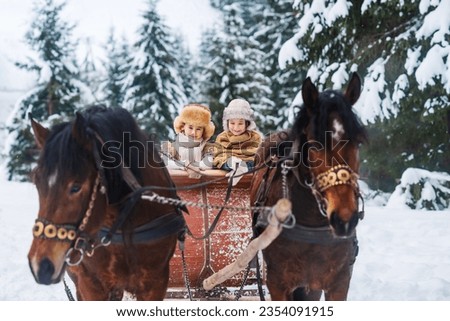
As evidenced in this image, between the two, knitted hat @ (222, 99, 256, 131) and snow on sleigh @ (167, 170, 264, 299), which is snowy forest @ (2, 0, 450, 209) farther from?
knitted hat @ (222, 99, 256, 131)

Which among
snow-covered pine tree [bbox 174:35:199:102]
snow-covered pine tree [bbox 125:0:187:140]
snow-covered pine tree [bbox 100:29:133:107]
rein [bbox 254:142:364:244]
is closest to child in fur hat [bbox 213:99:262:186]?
rein [bbox 254:142:364:244]

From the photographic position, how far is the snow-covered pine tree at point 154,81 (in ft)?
70.5

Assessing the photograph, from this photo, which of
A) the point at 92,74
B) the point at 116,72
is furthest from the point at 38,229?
the point at 92,74

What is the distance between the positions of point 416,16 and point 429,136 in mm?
2271

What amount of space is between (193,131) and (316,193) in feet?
7.58

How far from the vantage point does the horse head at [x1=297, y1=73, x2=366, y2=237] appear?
272 cm

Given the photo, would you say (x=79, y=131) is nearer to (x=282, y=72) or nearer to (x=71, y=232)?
(x=71, y=232)

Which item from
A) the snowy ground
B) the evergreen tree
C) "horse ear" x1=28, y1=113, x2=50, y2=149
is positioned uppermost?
the evergreen tree

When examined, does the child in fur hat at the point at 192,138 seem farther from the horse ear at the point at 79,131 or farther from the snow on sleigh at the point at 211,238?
the horse ear at the point at 79,131

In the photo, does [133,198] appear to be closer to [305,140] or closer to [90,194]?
[90,194]

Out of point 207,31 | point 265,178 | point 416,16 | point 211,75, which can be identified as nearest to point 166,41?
point 211,75

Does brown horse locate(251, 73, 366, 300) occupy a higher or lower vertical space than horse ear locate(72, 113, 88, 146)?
lower

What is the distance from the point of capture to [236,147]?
16.2 feet

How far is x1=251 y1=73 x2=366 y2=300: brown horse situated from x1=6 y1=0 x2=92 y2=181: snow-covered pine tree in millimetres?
16043
